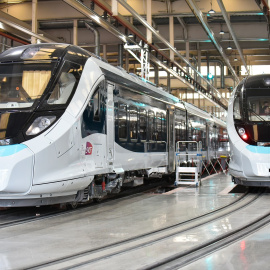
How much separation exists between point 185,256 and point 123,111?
22.8 ft

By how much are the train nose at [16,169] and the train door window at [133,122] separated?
16.4ft

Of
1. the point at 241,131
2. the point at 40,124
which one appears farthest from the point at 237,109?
the point at 40,124

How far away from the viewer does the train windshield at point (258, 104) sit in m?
13.9

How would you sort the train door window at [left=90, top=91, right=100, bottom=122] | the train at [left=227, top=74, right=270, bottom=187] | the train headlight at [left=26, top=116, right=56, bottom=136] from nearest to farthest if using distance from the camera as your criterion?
1. the train headlight at [left=26, top=116, right=56, bottom=136]
2. the train door window at [left=90, top=91, right=100, bottom=122]
3. the train at [left=227, top=74, right=270, bottom=187]

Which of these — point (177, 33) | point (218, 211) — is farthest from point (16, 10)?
point (218, 211)

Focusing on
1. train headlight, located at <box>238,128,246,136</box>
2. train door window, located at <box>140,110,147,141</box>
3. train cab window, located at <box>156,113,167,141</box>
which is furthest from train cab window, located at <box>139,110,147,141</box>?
train headlight, located at <box>238,128,246,136</box>

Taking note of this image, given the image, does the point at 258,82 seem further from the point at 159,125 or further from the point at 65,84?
the point at 65,84

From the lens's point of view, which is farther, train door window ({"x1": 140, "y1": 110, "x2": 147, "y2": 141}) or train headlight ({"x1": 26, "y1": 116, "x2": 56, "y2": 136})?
train door window ({"x1": 140, "y1": 110, "x2": 147, "y2": 141})

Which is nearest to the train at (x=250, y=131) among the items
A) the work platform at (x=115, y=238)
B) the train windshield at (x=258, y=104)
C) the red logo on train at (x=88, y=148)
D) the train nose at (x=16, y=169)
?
the train windshield at (x=258, y=104)

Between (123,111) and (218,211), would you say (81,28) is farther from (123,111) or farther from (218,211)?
(218,211)

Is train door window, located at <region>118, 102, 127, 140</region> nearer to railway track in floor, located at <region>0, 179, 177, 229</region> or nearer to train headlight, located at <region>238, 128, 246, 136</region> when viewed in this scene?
railway track in floor, located at <region>0, 179, 177, 229</region>

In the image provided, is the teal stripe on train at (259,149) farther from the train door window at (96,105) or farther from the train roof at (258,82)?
the train door window at (96,105)

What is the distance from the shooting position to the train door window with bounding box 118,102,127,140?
12438 mm

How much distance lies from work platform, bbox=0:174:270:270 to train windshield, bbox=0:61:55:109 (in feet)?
7.71
